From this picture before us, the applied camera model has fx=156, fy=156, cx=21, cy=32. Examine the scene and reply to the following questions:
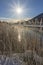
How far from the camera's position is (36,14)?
3053 millimetres

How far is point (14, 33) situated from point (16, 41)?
0.62 feet

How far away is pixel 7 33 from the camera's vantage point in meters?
3.58

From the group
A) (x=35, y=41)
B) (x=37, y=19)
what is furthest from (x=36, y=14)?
(x=35, y=41)

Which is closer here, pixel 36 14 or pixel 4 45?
pixel 36 14

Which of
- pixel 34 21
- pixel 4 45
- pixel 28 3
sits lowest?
pixel 4 45

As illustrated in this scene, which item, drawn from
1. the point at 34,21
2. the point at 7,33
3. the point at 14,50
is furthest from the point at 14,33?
the point at 34,21

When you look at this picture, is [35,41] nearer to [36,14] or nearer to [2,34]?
[36,14]

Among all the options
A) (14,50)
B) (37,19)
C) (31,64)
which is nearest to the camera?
(31,64)

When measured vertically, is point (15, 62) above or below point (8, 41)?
below

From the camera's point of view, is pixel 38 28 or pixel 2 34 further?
pixel 2 34

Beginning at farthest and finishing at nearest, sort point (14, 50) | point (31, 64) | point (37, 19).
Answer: point (14, 50) < point (37, 19) < point (31, 64)

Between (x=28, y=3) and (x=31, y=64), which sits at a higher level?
(x=28, y=3)

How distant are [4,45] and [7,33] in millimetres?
283

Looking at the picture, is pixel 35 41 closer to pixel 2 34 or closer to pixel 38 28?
pixel 38 28
